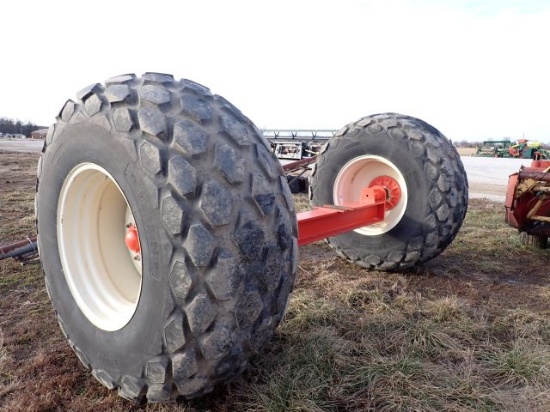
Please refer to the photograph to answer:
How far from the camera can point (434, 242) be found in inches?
144

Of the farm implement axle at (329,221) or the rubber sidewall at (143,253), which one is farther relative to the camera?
the farm implement axle at (329,221)

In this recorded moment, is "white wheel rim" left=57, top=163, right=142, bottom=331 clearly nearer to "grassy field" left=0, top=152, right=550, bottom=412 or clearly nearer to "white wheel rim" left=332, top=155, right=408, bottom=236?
"grassy field" left=0, top=152, right=550, bottom=412

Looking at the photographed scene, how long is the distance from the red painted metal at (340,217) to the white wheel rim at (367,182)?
147 millimetres

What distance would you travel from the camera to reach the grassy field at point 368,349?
77.9 inches

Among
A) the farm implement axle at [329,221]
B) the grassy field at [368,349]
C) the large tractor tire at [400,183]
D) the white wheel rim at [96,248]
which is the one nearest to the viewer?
the grassy field at [368,349]

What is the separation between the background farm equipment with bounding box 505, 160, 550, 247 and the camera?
4.14m

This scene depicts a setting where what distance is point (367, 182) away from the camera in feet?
13.8

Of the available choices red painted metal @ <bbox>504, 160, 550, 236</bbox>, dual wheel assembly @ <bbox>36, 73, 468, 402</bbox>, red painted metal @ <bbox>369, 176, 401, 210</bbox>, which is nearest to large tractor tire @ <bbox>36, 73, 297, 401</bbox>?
dual wheel assembly @ <bbox>36, 73, 468, 402</bbox>

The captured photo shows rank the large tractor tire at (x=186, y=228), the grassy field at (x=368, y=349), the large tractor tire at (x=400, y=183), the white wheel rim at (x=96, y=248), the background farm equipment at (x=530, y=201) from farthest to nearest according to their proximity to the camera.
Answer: the background farm equipment at (x=530, y=201)
the large tractor tire at (x=400, y=183)
the white wheel rim at (x=96, y=248)
the grassy field at (x=368, y=349)
the large tractor tire at (x=186, y=228)

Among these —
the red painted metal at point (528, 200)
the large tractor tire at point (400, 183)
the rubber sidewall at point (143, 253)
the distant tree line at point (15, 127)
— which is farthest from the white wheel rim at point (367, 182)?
the distant tree line at point (15, 127)

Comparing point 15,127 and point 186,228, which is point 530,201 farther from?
point 15,127

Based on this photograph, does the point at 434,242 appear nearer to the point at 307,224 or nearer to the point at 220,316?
the point at 307,224

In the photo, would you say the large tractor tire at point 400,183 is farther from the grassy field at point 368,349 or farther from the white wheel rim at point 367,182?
the grassy field at point 368,349

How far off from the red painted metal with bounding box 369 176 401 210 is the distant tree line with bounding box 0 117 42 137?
8293cm
